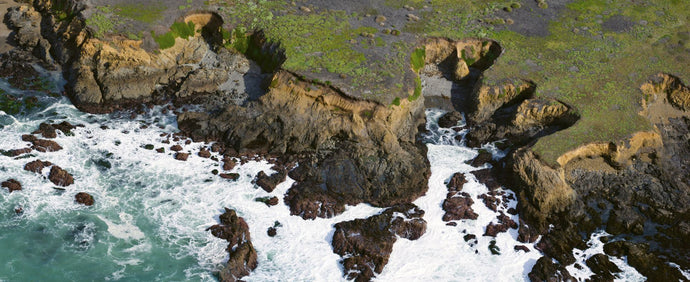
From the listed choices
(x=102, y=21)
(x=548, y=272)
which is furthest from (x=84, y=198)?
(x=548, y=272)

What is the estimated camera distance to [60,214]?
110 feet

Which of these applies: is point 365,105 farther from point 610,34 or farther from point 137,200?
point 610,34

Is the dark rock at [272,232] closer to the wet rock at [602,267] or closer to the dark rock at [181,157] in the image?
the dark rock at [181,157]

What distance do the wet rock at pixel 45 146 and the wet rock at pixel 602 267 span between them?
3481 centimetres

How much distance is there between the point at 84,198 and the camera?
34.6 metres

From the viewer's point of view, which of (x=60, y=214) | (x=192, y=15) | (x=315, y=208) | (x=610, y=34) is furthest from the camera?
(x=610, y=34)

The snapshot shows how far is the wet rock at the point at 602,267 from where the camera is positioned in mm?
33281

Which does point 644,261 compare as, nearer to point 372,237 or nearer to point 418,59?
point 372,237

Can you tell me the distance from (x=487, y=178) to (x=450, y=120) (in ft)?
21.2

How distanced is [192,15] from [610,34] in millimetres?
37235

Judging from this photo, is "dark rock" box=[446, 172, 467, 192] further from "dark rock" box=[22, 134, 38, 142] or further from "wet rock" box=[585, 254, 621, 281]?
"dark rock" box=[22, 134, 38, 142]

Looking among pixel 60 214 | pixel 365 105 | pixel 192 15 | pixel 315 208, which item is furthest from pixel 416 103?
pixel 60 214

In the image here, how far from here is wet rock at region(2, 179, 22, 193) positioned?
34344 millimetres

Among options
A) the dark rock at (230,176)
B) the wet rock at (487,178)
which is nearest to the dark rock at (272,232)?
the dark rock at (230,176)
